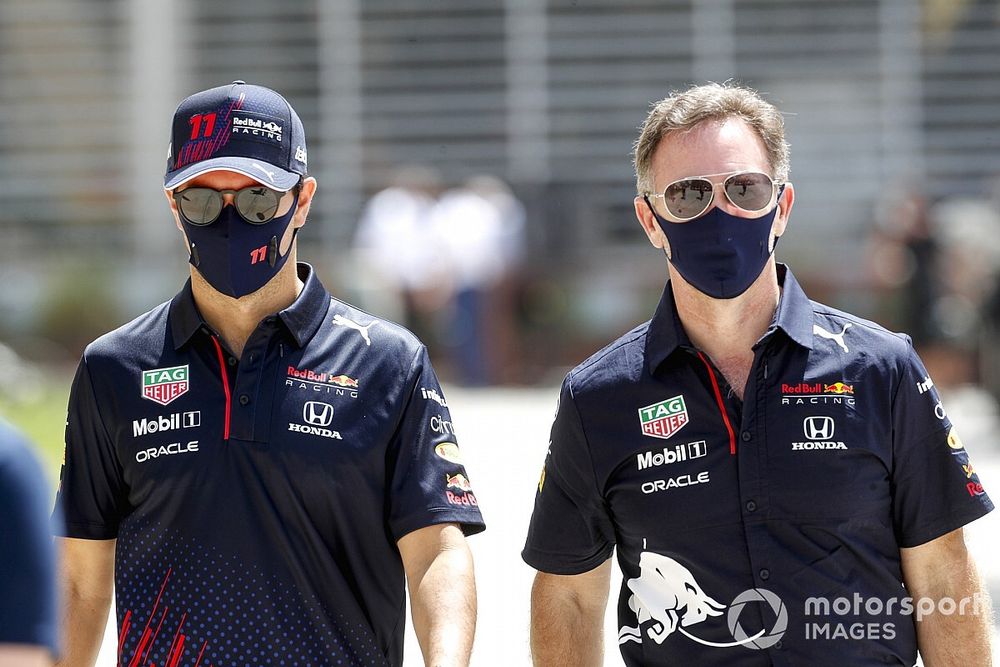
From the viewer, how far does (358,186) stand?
19438mm

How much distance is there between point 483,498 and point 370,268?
7097 mm

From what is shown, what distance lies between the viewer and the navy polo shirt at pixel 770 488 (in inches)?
133

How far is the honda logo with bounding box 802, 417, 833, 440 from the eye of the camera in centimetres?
342

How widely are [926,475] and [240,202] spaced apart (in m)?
1.71

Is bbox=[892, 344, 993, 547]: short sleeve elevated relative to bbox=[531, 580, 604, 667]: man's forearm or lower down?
elevated

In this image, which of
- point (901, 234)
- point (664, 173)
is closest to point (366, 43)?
point (901, 234)

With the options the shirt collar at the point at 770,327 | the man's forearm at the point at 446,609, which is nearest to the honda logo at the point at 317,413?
the man's forearm at the point at 446,609

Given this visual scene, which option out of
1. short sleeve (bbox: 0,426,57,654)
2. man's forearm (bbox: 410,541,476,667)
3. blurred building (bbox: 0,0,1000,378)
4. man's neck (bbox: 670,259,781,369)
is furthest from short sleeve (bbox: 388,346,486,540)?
blurred building (bbox: 0,0,1000,378)

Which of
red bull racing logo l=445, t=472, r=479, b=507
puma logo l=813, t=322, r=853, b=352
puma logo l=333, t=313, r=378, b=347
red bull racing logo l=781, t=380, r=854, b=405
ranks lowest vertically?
red bull racing logo l=445, t=472, r=479, b=507

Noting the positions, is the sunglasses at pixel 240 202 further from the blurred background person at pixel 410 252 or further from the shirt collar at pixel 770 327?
the blurred background person at pixel 410 252

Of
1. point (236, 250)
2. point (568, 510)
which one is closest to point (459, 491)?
point (568, 510)

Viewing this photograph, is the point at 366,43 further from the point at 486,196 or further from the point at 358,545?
the point at 358,545

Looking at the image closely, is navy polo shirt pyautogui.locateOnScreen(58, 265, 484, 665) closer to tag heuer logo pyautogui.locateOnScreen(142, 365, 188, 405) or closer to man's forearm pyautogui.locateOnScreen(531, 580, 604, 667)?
tag heuer logo pyautogui.locateOnScreen(142, 365, 188, 405)

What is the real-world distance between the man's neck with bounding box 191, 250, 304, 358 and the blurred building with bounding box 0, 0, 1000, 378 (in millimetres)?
13562
